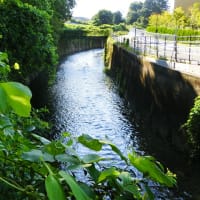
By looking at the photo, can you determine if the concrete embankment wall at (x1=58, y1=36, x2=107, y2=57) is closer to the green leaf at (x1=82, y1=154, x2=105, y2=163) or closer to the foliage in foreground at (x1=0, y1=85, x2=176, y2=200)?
the foliage in foreground at (x1=0, y1=85, x2=176, y2=200)

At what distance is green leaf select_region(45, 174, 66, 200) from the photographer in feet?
3.71

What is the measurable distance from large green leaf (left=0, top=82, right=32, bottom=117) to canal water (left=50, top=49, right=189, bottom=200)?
24.4 feet

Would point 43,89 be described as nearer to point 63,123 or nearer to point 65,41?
point 63,123

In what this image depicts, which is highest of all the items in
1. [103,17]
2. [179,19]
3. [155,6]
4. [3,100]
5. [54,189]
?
[155,6]

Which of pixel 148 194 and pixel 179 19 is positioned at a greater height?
pixel 179 19

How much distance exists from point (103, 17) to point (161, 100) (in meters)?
81.6

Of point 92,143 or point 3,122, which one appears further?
point 3,122

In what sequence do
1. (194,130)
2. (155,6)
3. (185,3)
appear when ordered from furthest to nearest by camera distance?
(155,6), (185,3), (194,130)

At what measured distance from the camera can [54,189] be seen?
115 centimetres

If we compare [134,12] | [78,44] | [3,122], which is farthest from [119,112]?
[134,12]

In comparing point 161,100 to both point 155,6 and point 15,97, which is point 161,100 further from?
point 155,6

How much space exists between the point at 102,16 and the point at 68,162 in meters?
95.3

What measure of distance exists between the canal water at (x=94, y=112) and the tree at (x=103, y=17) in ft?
205

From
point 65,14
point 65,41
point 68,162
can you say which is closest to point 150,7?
point 65,41
